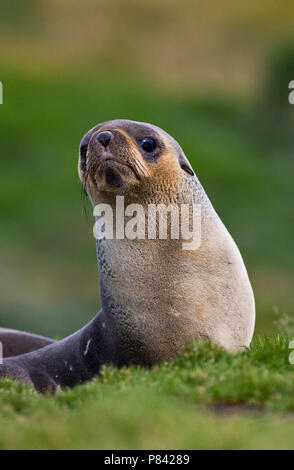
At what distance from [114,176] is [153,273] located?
97cm

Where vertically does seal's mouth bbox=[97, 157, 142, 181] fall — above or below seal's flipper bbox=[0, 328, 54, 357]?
above

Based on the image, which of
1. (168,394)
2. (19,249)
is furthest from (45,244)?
(168,394)

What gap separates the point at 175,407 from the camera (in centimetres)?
790

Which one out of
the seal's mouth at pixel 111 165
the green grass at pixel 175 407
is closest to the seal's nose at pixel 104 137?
the seal's mouth at pixel 111 165

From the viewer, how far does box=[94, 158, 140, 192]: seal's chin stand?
10.6 meters

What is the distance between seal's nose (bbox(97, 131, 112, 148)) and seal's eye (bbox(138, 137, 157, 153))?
347 mm

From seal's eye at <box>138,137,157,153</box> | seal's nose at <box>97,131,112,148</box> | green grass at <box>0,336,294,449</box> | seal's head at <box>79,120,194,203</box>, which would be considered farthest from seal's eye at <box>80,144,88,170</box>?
green grass at <box>0,336,294,449</box>

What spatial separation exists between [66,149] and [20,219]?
→ 7.12 m

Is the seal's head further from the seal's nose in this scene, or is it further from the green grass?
the green grass

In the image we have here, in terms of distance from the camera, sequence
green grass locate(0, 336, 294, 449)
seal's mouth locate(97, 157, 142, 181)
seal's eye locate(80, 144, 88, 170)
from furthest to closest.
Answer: seal's eye locate(80, 144, 88, 170)
seal's mouth locate(97, 157, 142, 181)
green grass locate(0, 336, 294, 449)

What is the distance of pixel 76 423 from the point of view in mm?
7504

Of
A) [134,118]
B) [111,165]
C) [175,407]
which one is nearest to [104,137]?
[111,165]

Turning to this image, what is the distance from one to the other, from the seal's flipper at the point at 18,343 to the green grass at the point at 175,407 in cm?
348
